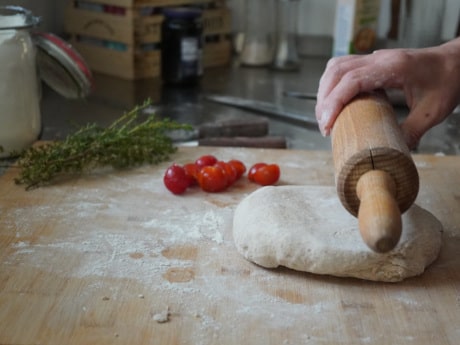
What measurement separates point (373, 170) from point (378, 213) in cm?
12

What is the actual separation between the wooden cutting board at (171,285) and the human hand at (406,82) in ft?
0.59

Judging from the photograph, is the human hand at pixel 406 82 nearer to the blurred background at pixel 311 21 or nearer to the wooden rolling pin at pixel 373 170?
the wooden rolling pin at pixel 373 170

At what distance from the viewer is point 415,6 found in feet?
6.62

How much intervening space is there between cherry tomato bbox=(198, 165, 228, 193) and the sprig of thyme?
0.17m

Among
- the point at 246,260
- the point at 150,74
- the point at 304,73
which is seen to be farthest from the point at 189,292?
the point at 304,73

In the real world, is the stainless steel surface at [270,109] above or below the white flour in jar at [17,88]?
below

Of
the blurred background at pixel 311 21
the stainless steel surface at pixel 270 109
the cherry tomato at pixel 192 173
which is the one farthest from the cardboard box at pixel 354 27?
the cherry tomato at pixel 192 173

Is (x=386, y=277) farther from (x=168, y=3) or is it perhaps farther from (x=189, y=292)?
(x=168, y=3)

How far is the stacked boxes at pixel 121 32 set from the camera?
6.66ft

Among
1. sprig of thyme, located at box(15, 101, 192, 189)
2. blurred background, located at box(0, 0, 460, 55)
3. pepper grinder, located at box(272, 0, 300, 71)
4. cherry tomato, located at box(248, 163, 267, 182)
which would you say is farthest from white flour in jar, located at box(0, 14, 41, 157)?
pepper grinder, located at box(272, 0, 300, 71)

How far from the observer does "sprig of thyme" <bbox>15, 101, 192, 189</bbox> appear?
1281 millimetres

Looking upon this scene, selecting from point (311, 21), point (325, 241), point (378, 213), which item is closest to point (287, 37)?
point (311, 21)

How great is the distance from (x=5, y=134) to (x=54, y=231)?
36cm

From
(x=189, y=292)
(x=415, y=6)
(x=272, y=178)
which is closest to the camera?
(x=189, y=292)
